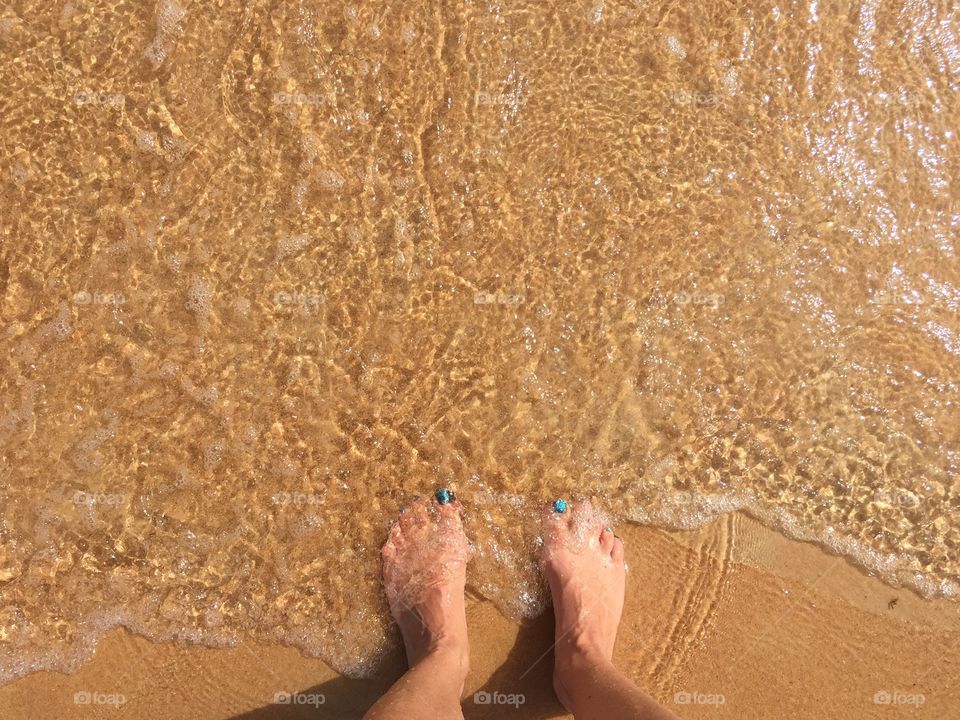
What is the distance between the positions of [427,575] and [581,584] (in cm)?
61

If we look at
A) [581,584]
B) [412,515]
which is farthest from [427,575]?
[581,584]

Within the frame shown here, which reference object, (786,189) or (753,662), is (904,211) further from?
(753,662)

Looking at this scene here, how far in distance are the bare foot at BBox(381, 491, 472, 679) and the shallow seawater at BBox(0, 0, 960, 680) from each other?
0.28ft

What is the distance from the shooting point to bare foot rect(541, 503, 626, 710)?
2775mm

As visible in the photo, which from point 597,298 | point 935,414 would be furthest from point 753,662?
point 597,298

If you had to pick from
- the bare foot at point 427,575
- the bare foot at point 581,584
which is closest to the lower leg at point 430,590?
the bare foot at point 427,575

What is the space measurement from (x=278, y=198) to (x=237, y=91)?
1.65ft

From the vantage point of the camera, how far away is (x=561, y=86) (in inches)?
123

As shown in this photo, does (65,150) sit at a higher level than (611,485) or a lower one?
higher

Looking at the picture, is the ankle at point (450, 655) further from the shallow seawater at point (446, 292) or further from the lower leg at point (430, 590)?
the shallow seawater at point (446, 292)

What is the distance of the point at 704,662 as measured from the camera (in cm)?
283

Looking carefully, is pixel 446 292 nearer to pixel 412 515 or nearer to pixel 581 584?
pixel 412 515

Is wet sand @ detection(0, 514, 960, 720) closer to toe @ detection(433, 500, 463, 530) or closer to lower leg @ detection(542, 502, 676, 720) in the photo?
lower leg @ detection(542, 502, 676, 720)

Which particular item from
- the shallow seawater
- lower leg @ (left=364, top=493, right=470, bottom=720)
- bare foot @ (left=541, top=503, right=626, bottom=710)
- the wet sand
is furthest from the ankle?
A: bare foot @ (left=541, top=503, right=626, bottom=710)
